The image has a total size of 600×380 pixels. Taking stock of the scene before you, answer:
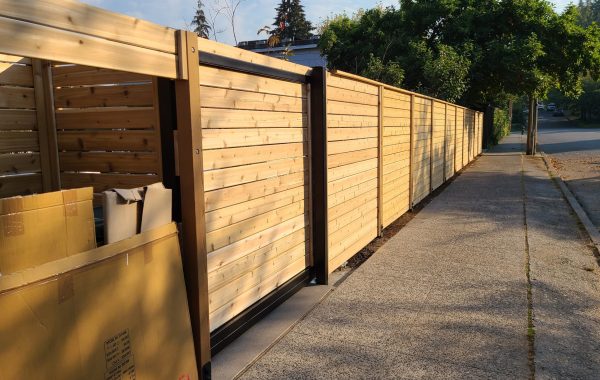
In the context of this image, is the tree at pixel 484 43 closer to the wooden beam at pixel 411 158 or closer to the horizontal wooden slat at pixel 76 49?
the wooden beam at pixel 411 158

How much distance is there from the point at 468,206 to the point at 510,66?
502 inches

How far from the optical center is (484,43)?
21.1 m

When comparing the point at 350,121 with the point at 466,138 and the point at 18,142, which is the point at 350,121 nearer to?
the point at 18,142

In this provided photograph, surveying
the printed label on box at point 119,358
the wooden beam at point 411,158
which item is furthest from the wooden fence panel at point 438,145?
the printed label on box at point 119,358

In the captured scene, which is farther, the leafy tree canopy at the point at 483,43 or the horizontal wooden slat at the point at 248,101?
the leafy tree canopy at the point at 483,43

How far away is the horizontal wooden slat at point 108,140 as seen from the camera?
3.58 metres

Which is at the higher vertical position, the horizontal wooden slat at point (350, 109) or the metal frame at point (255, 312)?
the horizontal wooden slat at point (350, 109)

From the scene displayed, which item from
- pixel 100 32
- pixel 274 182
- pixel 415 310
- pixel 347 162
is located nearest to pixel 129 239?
pixel 100 32

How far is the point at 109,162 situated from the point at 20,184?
696 mm

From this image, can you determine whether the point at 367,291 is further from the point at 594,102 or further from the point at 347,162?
the point at 594,102

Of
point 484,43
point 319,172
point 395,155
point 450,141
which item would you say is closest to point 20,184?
→ point 319,172

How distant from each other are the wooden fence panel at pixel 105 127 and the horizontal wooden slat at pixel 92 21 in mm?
971

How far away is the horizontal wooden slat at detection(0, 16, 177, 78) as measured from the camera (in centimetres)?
177

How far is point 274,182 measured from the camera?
402 cm
